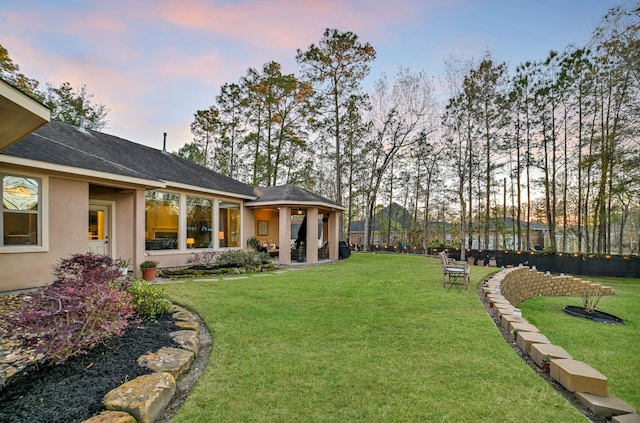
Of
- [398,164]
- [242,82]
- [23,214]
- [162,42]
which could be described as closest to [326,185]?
[398,164]

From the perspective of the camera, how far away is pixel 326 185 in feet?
81.7

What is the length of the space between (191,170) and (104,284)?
29.8ft

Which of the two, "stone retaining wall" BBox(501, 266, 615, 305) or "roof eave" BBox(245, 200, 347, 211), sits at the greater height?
"roof eave" BBox(245, 200, 347, 211)

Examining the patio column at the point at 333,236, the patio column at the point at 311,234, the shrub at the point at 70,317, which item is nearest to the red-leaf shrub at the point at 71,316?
the shrub at the point at 70,317

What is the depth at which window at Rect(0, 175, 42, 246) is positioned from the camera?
546 centimetres

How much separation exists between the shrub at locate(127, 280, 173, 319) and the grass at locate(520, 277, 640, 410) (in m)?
5.34

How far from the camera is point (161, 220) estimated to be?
8.96 metres

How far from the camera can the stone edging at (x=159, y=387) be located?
1.95 m

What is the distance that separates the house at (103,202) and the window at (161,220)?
3 cm

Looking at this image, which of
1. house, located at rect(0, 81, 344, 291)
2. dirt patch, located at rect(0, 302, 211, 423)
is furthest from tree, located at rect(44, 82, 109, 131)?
dirt patch, located at rect(0, 302, 211, 423)

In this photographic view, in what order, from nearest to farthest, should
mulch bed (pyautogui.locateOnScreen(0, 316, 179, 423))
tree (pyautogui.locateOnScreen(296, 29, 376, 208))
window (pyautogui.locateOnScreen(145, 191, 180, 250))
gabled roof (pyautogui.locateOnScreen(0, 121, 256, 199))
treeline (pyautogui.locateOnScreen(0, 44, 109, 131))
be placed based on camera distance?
mulch bed (pyautogui.locateOnScreen(0, 316, 179, 423))
gabled roof (pyautogui.locateOnScreen(0, 121, 256, 199))
window (pyautogui.locateOnScreen(145, 191, 180, 250))
treeline (pyautogui.locateOnScreen(0, 44, 109, 131))
tree (pyautogui.locateOnScreen(296, 29, 376, 208))

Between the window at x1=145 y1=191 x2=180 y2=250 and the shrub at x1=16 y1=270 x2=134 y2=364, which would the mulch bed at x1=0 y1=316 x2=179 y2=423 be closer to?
the shrub at x1=16 y1=270 x2=134 y2=364

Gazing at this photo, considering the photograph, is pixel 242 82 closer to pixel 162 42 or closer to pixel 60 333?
pixel 162 42

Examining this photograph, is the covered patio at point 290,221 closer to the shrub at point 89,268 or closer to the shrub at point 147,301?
the shrub at point 147,301
